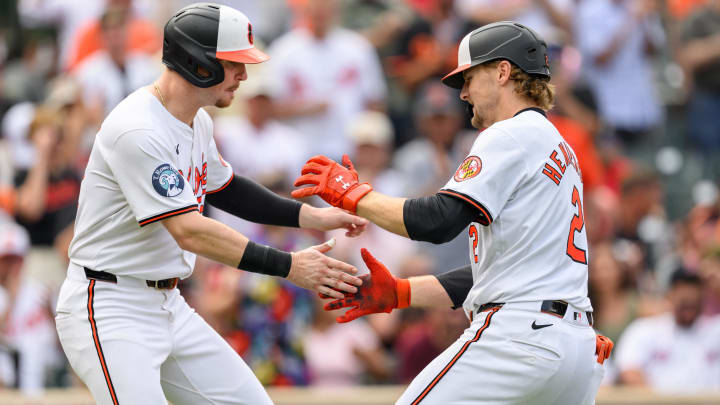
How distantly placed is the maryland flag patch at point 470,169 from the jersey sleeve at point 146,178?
3.84 feet

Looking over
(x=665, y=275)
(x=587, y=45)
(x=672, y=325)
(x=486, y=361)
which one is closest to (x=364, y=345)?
(x=672, y=325)

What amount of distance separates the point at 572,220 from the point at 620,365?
3.74 metres

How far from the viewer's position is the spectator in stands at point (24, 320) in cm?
779

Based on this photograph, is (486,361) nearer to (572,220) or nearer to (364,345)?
(572,220)

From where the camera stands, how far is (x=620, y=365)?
7758 millimetres

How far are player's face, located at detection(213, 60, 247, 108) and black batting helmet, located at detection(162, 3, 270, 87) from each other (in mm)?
41

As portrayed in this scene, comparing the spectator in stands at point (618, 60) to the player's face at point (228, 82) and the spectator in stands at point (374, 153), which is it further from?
the player's face at point (228, 82)

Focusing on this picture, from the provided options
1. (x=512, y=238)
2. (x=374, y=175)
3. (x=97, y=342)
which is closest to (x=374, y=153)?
(x=374, y=175)

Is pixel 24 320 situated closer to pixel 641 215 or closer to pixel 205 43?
pixel 205 43

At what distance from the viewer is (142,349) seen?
4391 mm

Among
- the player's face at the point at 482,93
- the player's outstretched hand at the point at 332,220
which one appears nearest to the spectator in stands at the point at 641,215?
the player's outstretched hand at the point at 332,220

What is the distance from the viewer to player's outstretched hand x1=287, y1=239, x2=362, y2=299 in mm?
4477

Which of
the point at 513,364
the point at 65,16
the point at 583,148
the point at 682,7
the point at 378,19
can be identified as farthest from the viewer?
the point at 682,7

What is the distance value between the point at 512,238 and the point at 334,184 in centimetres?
84
